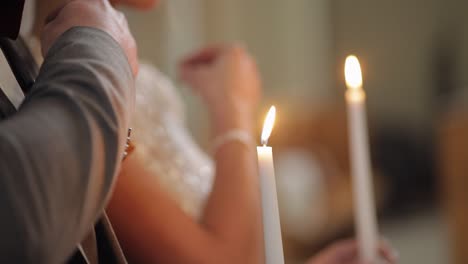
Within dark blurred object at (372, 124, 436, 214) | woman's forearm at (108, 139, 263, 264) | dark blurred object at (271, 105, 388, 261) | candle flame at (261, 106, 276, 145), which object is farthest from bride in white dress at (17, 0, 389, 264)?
dark blurred object at (372, 124, 436, 214)

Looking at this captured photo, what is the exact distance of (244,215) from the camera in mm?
A: 1000

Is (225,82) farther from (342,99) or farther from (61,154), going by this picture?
(342,99)

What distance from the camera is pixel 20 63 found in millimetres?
700

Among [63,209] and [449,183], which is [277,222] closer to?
[63,209]

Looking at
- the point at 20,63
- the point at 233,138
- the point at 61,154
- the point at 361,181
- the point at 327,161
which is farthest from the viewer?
the point at 327,161

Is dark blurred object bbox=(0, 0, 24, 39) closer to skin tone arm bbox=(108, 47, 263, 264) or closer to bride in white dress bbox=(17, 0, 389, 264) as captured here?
bride in white dress bbox=(17, 0, 389, 264)

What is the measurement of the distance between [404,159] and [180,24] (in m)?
1.90

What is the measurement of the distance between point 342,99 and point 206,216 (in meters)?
3.99

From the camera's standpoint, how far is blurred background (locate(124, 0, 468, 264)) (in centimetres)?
287

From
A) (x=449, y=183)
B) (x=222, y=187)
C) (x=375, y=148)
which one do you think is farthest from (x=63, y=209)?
(x=375, y=148)

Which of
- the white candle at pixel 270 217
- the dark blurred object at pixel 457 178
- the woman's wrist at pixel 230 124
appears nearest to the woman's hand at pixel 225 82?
the woman's wrist at pixel 230 124

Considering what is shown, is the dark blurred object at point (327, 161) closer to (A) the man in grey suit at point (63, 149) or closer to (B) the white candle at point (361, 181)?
(B) the white candle at point (361, 181)

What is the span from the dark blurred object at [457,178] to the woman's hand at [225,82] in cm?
128

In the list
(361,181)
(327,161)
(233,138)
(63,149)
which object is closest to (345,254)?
(361,181)
